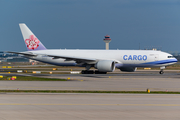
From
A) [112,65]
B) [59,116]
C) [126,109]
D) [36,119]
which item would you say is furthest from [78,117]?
[112,65]

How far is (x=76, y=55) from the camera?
164ft

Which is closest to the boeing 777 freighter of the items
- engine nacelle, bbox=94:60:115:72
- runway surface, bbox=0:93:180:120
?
engine nacelle, bbox=94:60:115:72

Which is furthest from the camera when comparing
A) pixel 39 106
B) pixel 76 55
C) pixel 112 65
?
pixel 76 55

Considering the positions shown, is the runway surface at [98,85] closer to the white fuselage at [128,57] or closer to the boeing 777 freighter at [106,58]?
the boeing 777 freighter at [106,58]

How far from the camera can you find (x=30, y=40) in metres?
53.7

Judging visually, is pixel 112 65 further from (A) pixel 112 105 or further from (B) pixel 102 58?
(A) pixel 112 105

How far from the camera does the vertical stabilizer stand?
53.7 meters

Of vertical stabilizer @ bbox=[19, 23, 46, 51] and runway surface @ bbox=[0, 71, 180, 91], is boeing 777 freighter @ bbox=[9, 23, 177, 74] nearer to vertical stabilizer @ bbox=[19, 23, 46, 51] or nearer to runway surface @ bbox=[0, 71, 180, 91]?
vertical stabilizer @ bbox=[19, 23, 46, 51]

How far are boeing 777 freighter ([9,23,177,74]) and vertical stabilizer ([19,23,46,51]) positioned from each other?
190 cm

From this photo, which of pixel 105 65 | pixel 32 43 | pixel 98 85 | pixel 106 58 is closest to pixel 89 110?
pixel 98 85

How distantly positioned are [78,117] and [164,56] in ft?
129

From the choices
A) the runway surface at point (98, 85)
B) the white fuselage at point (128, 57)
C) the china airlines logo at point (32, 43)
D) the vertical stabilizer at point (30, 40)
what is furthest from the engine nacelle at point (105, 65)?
the china airlines logo at point (32, 43)

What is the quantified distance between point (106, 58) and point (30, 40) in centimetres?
1638

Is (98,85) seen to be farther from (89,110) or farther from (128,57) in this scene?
(128,57)
